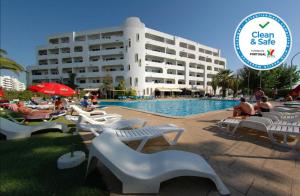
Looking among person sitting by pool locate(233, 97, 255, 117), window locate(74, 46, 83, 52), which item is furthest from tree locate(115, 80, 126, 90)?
person sitting by pool locate(233, 97, 255, 117)

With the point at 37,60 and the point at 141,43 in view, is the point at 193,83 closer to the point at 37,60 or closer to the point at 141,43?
the point at 141,43

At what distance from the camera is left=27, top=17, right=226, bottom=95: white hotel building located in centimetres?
4041

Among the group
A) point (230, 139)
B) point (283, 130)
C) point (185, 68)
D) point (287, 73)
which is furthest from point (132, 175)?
point (185, 68)

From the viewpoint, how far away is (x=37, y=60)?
46.4 m

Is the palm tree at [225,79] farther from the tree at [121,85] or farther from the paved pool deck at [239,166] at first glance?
the paved pool deck at [239,166]

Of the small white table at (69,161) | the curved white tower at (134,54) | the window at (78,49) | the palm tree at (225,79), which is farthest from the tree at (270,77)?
the window at (78,49)

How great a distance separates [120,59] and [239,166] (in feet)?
132

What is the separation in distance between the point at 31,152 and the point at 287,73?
132 feet

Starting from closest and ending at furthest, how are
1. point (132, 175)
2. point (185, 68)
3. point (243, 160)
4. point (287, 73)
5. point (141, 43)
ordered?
point (132, 175)
point (243, 160)
point (287, 73)
point (141, 43)
point (185, 68)

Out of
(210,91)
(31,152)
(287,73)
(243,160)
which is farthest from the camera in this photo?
(210,91)

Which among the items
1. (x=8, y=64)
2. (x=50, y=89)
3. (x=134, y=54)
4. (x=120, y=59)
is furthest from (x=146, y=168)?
(x=120, y=59)

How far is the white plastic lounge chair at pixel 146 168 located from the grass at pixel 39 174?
31cm

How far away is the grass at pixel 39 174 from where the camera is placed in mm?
2381

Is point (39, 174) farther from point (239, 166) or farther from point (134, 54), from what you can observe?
point (134, 54)
